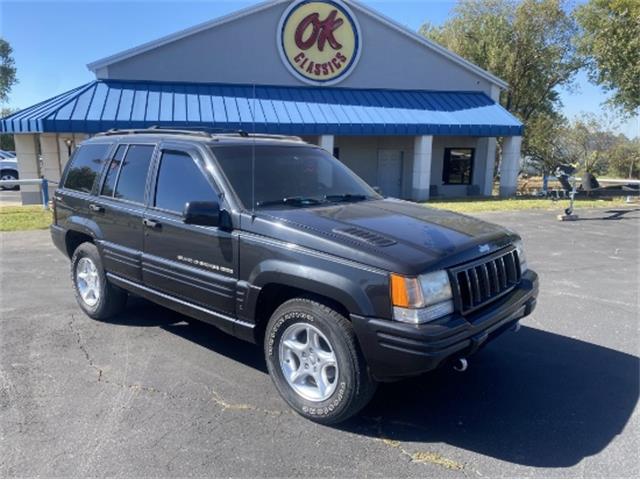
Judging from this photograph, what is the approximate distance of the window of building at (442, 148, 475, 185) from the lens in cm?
2317

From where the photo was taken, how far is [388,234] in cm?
338

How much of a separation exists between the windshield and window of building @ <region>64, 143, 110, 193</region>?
1886 mm

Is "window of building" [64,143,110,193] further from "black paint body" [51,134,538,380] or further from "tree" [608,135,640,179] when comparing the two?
"tree" [608,135,640,179]

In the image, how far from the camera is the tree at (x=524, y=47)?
27391 mm

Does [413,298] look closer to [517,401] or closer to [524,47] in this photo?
[517,401]

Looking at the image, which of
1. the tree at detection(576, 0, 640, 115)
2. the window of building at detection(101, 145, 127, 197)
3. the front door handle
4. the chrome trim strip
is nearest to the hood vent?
the chrome trim strip

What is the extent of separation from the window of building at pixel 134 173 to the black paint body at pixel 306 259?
3.7 inches

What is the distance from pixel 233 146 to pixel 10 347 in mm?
2802

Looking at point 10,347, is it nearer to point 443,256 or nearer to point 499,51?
point 443,256

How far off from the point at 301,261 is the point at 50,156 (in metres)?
17.9

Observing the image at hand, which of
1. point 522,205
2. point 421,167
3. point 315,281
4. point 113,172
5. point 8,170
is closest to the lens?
point 315,281

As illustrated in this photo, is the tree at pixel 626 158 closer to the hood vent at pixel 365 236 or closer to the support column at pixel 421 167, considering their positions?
the support column at pixel 421 167

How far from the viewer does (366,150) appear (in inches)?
874

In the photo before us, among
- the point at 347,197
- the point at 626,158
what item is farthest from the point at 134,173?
the point at 626,158
